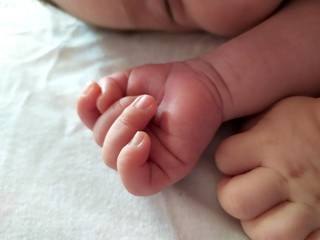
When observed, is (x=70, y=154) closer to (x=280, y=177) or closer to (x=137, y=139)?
(x=137, y=139)

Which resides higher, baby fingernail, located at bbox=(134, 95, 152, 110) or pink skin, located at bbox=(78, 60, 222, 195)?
baby fingernail, located at bbox=(134, 95, 152, 110)

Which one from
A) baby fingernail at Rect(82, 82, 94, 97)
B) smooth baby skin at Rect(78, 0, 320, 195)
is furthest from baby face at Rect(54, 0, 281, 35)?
baby fingernail at Rect(82, 82, 94, 97)

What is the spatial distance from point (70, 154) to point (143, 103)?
0.17m

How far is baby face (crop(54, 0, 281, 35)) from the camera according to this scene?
56cm

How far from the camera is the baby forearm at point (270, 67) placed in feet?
1.69

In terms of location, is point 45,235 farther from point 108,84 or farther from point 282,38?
point 282,38

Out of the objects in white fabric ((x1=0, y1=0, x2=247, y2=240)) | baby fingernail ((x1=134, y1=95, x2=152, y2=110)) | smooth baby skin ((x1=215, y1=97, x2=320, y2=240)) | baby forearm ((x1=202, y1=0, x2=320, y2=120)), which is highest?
baby forearm ((x1=202, y1=0, x2=320, y2=120))

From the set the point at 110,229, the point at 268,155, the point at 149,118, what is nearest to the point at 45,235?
the point at 110,229

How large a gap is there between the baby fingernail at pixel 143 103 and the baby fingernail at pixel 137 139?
44mm

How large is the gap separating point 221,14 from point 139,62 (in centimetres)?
20

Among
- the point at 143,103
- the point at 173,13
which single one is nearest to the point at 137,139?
the point at 143,103

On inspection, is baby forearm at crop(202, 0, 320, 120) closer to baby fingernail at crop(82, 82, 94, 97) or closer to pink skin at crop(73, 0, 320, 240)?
pink skin at crop(73, 0, 320, 240)

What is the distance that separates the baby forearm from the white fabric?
0.24 feet

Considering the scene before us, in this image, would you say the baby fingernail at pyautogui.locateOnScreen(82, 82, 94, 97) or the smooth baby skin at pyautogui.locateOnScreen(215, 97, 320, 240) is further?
the baby fingernail at pyautogui.locateOnScreen(82, 82, 94, 97)
